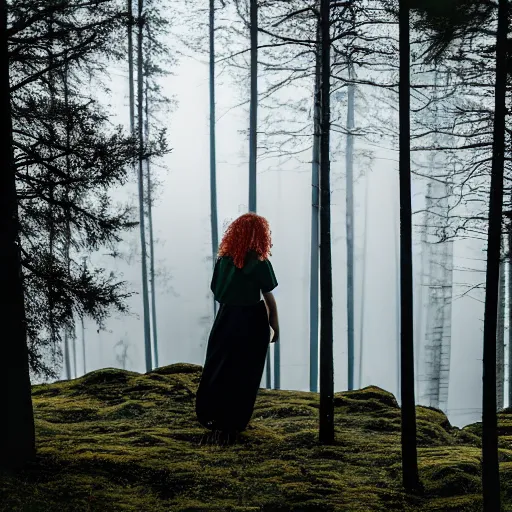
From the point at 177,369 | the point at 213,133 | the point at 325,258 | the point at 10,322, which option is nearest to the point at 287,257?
the point at 213,133

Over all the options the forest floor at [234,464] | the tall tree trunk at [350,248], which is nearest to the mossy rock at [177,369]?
the forest floor at [234,464]

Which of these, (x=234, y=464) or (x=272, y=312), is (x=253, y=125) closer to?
(x=272, y=312)

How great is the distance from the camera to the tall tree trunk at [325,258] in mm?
6605

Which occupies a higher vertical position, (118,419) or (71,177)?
(71,177)

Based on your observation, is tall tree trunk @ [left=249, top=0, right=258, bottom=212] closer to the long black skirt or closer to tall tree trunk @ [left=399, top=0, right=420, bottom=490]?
the long black skirt

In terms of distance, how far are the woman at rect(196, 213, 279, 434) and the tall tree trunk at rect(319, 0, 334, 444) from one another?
0.58 meters

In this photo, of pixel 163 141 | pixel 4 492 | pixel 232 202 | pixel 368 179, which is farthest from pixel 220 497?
pixel 232 202

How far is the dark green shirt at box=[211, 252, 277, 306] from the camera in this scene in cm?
642

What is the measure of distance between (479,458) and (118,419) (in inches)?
176

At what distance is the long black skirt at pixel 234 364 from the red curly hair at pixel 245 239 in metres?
0.57

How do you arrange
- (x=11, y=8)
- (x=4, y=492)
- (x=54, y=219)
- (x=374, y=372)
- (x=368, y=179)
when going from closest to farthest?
(x=4, y=492) → (x=11, y=8) → (x=54, y=219) → (x=368, y=179) → (x=374, y=372)

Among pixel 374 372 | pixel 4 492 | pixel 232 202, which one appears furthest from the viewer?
pixel 374 372

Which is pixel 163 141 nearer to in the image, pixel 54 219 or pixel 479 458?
pixel 54 219

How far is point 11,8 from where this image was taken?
5652 mm
